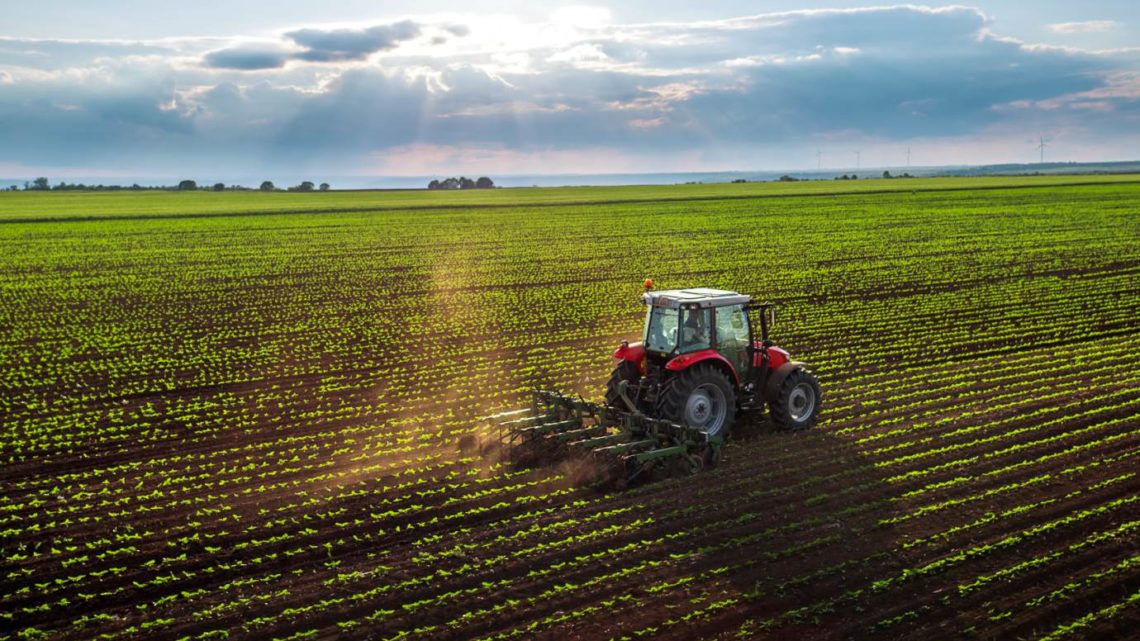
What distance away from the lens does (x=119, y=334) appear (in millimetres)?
25328

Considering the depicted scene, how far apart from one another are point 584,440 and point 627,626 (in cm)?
420

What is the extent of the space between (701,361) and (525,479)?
10.2 ft

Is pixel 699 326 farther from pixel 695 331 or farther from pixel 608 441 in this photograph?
pixel 608 441

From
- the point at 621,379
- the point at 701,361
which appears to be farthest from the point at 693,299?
the point at 621,379

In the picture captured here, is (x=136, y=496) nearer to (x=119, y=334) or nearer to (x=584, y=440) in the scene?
(x=584, y=440)

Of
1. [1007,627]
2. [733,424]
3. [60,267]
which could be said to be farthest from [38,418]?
[60,267]

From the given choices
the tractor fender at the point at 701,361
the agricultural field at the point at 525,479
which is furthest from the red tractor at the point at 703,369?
the agricultural field at the point at 525,479

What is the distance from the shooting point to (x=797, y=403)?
15.3 metres

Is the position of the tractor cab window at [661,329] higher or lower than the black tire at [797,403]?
higher

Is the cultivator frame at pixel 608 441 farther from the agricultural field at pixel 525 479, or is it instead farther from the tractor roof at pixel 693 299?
the tractor roof at pixel 693 299

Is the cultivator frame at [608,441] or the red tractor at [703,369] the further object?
the red tractor at [703,369]

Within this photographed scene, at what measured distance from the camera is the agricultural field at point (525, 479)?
9.59 meters

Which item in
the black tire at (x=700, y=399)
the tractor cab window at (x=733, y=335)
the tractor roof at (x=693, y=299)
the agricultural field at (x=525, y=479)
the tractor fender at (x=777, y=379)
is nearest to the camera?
the agricultural field at (x=525, y=479)

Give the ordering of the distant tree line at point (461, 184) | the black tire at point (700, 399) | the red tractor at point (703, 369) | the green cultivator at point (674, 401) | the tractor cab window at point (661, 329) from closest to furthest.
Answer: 1. the green cultivator at point (674, 401)
2. the black tire at point (700, 399)
3. the red tractor at point (703, 369)
4. the tractor cab window at point (661, 329)
5. the distant tree line at point (461, 184)
